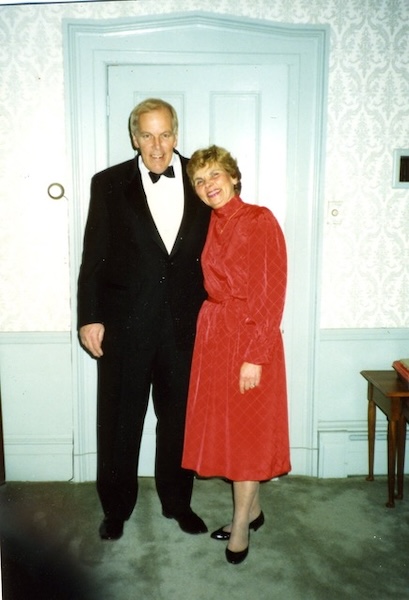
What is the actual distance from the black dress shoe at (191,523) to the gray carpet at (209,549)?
30 millimetres

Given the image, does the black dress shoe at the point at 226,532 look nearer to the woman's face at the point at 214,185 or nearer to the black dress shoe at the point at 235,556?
the black dress shoe at the point at 235,556

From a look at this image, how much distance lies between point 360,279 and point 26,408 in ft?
6.04

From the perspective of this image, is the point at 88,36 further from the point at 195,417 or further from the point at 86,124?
the point at 195,417

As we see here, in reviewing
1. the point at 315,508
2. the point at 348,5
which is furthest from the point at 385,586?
the point at 348,5

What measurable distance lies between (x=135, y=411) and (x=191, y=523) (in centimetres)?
56

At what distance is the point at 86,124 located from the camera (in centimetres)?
236

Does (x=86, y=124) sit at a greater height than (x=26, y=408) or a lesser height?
greater

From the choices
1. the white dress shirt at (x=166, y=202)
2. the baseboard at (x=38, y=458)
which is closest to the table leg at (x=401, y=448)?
the white dress shirt at (x=166, y=202)

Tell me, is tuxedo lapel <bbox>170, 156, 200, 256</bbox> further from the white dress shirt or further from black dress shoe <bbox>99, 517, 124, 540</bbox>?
black dress shoe <bbox>99, 517, 124, 540</bbox>

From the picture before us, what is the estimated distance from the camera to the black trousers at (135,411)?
2014 millimetres

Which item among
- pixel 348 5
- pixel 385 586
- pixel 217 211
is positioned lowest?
pixel 385 586

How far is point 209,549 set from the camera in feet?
6.57

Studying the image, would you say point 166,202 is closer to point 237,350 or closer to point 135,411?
point 237,350

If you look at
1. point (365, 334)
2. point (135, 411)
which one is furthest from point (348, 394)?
point (135, 411)
